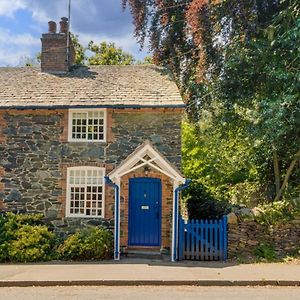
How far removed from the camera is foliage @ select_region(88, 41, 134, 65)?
33.8 meters

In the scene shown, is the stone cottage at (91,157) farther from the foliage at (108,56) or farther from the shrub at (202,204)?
the foliage at (108,56)

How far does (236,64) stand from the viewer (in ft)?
53.1

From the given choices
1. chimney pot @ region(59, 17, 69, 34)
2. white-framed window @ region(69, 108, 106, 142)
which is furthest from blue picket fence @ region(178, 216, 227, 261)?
chimney pot @ region(59, 17, 69, 34)

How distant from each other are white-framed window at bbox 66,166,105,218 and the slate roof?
2365 mm

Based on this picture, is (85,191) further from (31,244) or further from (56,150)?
(31,244)

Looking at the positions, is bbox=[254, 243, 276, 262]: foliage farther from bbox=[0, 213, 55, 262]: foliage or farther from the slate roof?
bbox=[0, 213, 55, 262]: foliage

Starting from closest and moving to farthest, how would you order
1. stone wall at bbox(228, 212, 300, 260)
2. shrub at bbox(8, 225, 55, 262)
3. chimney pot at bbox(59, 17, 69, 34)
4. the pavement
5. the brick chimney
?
the pavement → shrub at bbox(8, 225, 55, 262) → stone wall at bbox(228, 212, 300, 260) → the brick chimney → chimney pot at bbox(59, 17, 69, 34)

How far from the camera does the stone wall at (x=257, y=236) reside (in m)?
13.5

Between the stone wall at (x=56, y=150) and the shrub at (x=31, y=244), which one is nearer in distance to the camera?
the shrub at (x=31, y=244)

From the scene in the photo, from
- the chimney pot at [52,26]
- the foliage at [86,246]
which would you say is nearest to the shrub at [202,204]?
the foliage at [86,246]

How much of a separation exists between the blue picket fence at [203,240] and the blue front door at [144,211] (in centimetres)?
117

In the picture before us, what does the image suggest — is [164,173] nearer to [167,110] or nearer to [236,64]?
[167,110]

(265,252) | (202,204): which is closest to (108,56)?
(202,204)

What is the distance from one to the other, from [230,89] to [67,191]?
7.86 metres
